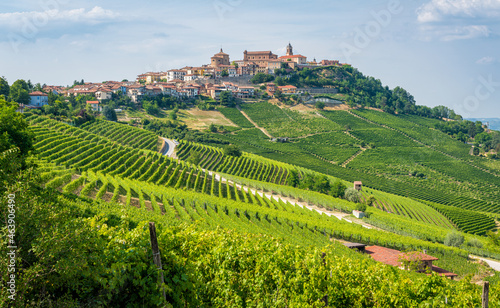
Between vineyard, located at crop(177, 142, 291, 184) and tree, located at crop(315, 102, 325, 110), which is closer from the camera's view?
vineyard, located at crop(177, 142, 291, 184)

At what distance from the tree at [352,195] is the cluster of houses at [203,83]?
6376 centimetres

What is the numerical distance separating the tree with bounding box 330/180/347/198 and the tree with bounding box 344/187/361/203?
1.28m

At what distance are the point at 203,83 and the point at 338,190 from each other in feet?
277

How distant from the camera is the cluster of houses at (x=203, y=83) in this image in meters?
104

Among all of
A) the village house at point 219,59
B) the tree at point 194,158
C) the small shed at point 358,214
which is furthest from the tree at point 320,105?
the small shed at point 358,214

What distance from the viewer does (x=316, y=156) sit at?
271ft

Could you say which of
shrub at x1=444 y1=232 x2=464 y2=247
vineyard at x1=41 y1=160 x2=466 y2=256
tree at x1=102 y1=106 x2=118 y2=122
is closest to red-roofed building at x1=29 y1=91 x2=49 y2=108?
tree at x1=102 y1=106 x2=118 y2=122

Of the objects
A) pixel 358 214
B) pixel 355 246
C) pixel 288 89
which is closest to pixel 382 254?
pixel 355 246

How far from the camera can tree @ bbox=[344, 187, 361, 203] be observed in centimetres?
5256

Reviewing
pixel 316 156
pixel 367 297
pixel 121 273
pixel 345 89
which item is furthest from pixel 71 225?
pixel 345 89

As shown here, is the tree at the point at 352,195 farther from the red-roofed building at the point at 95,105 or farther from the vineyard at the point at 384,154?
the red-roofed building at the point at 95,105

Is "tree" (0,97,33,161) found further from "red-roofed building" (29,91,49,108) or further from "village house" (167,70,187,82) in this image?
"village house" (167,70,187,82)

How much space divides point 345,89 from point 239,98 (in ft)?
151

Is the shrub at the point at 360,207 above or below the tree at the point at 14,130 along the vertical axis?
below
